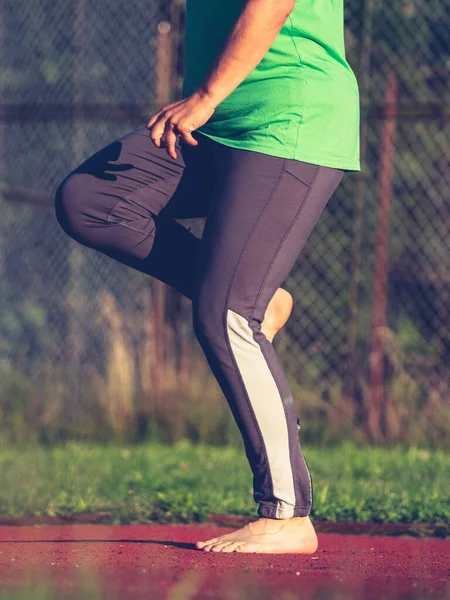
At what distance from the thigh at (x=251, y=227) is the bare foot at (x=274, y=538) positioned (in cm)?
64

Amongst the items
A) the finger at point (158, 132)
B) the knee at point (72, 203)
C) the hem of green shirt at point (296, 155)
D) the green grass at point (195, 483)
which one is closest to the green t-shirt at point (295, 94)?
the hem of green shirt at point (296, 155)

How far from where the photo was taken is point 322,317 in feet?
24.4

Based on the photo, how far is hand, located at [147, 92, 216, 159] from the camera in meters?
3.13

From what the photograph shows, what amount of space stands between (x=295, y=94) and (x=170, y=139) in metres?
0.40

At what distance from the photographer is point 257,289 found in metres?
3.22

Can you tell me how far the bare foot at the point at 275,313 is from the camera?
11.3 feet

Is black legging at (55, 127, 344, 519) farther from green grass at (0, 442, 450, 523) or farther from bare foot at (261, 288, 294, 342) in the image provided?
green grass at (0, 442, 450, 523)

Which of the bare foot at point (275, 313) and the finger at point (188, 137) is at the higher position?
the finger at point (188, 137)

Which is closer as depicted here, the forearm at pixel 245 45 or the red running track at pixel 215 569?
the red running track at pixel 215 569

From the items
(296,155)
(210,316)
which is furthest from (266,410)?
(296,155)

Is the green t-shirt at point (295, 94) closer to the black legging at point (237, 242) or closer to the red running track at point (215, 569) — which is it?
the black legging at point (237, 242)

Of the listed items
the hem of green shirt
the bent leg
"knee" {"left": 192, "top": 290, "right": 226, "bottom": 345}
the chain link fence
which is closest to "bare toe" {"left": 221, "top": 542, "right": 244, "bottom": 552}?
"knee" {"left": 192, "top": 290, "right": 226, "bottom": 345}

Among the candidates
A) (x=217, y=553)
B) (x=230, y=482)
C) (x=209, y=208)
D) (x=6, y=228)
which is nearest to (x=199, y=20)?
(x=209, y=208)

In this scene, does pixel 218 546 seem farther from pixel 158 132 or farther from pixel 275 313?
pixel 158 132
